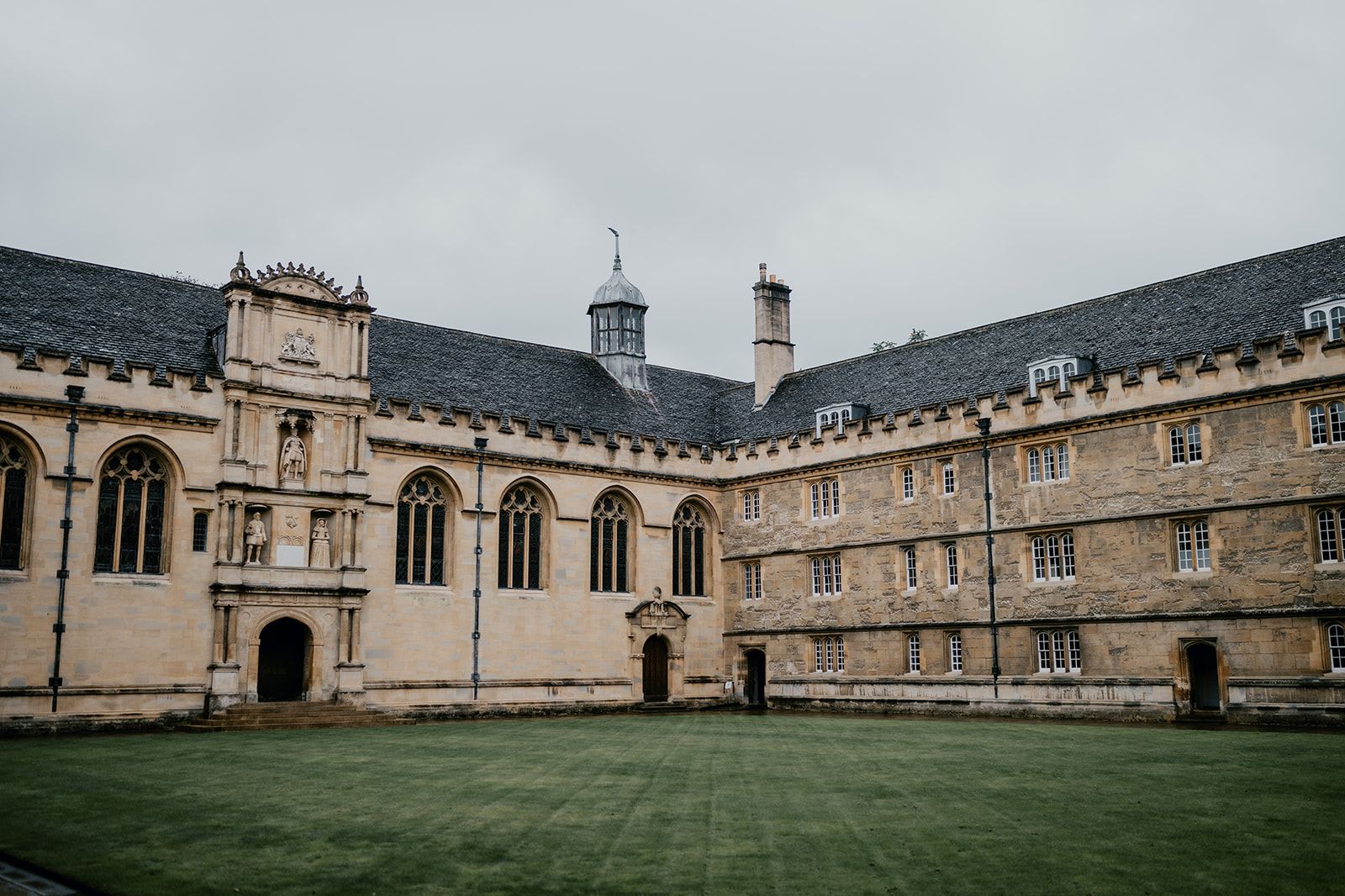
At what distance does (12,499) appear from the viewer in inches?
1040

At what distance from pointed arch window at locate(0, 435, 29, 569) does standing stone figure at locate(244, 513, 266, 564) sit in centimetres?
A: 476

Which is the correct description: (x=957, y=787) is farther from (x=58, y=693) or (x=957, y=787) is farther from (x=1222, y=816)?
(x=58, y=693)

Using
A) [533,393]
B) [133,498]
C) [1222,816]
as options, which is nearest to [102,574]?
[133,498]

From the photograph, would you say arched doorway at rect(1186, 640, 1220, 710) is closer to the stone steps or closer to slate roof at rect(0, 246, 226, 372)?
the stone steps

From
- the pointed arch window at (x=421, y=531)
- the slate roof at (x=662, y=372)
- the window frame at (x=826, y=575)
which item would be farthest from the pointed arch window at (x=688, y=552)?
the pointed arch window at (x=421, y=531)

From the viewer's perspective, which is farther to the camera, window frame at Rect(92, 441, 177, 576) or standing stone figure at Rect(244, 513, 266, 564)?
standing stone figure at Rect(244, 513, 266, 564)

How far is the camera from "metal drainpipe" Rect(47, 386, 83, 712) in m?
26.1

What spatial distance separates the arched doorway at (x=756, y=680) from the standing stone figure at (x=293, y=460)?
15.0m

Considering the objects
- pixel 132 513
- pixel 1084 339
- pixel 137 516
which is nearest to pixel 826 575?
pixel 1084 339

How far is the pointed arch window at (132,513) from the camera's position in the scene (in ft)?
90.1

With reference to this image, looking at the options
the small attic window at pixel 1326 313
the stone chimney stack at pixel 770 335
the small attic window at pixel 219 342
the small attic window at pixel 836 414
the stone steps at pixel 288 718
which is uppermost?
the stone chimney stack at pixel 770 335

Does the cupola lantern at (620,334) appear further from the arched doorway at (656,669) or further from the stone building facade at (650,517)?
the arched doorway at (656,669)

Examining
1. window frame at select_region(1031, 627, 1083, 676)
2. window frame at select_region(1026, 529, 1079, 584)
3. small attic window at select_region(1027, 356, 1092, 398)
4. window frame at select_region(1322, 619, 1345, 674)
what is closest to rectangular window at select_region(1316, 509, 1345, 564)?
window frame at select_region(1322, 619, 1345, 674)

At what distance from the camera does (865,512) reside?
112ft
